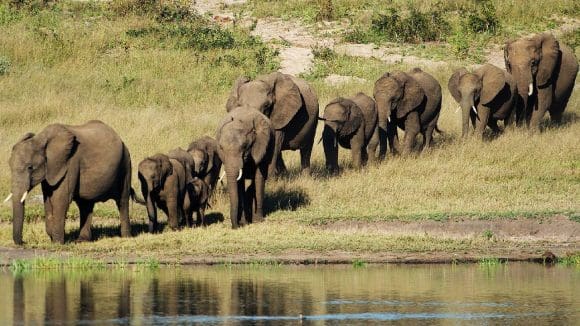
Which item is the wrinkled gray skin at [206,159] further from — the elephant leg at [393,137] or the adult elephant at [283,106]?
the elephant leg at [393,137]

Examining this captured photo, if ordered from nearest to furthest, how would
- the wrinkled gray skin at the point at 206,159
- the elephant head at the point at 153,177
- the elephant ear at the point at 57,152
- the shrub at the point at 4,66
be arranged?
the elephant ear at the point at 57,152 < the elephant head at the point at 153,177 < the wrinkled gray skin at the point at 206,159 < the shrub at the point at 4,66

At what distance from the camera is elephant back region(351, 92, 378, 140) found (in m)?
25.6

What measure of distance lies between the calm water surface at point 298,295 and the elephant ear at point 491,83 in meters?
10.2

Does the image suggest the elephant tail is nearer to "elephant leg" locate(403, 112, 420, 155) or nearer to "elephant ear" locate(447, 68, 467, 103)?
"elephant leg" locate(403, 112, 420, 155)

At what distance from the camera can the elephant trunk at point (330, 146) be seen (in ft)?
82.2

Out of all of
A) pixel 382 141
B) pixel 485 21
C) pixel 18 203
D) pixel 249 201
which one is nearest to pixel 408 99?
pixel 382 141

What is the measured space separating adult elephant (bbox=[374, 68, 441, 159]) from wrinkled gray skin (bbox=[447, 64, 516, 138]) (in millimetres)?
574

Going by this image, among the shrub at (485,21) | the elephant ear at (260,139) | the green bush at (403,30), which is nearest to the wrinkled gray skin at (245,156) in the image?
the elephant ear at (260,139)

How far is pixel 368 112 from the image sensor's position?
2572 centimetres

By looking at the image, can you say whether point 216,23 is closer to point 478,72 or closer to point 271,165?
point 478,72

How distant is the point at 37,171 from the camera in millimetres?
18297

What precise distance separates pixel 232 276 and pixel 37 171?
128 inches

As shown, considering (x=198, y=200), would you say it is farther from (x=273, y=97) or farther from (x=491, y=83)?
(x=491, y=83)

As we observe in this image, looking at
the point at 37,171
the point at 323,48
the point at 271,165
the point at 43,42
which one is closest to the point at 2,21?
the point at 43,42
